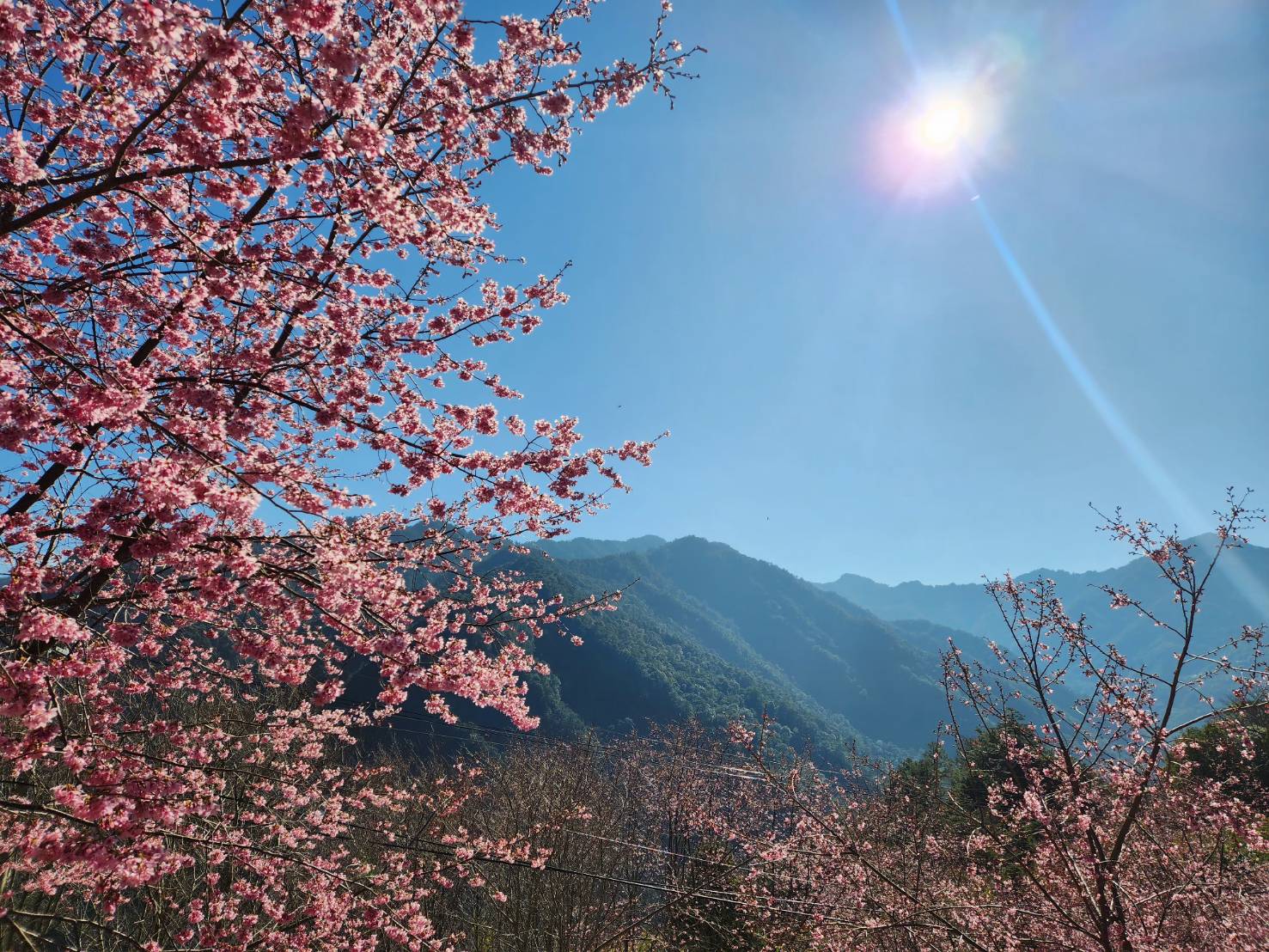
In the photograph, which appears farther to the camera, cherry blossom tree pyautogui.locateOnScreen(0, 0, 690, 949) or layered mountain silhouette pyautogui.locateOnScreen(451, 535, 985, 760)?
layered mountain silhouette pyautogui.locateOnScreen(451, 535, 985, 760)

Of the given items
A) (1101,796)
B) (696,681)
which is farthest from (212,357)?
(696,681)

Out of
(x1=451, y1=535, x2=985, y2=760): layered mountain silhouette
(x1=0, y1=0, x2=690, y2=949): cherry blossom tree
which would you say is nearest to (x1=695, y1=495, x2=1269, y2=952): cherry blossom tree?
(x1=0, y1=0, x2=690, y2=949): cherry blossom tree

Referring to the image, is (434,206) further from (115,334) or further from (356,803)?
(356,803)

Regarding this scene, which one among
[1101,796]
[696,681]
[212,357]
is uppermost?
[212,357]

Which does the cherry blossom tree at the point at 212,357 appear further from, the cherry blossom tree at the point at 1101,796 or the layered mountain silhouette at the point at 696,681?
the layered mountain silhouette at the point at 696,681

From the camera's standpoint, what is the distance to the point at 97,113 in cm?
367

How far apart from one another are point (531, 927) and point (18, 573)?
11791mm

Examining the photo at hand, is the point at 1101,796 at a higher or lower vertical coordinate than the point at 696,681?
higher

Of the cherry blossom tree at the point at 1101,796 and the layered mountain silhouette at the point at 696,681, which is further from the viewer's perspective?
the layered mountain silhouette at the point at 696,681

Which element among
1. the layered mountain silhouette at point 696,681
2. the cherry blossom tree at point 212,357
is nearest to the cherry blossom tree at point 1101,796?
the cherry blossom tree at point 212,357

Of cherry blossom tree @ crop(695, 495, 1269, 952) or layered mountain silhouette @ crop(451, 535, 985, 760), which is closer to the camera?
cherry blossom tree @ crop(695, 495, 1269, 952)

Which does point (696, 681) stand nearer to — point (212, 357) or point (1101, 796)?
point (1101, 796)

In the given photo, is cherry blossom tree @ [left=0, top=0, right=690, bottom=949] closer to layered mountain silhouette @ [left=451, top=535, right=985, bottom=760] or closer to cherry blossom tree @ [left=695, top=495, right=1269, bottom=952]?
cherry blossom tree @ [left=695, top=495, right=1269, bottom=952]

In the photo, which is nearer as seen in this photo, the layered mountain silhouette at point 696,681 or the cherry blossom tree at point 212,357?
the cherry blossom tree at point 212,357
